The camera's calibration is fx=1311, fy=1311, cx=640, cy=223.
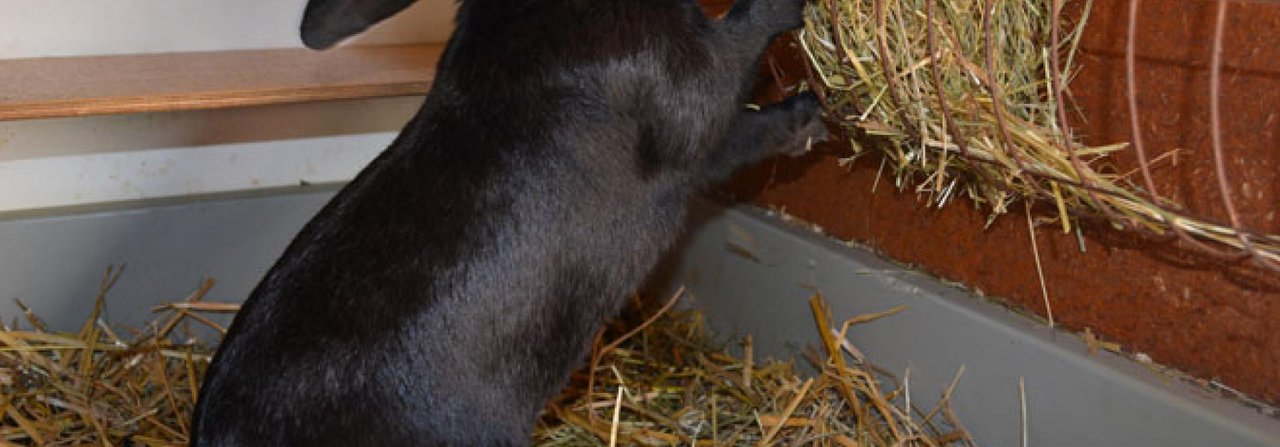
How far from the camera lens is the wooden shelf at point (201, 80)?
3020 millimetres

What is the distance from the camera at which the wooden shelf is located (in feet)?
9.91

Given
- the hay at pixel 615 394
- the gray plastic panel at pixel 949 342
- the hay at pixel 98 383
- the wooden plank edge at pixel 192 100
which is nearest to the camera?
the gray plastic panel at pixel 949 342

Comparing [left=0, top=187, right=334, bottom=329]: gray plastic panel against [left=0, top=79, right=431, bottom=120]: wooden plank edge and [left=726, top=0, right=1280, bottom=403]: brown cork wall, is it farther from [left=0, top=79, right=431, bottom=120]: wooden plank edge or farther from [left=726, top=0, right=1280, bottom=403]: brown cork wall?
[left=726, top=0, right=1280, bottom=403]: brown cork wall

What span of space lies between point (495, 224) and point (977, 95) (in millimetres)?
922

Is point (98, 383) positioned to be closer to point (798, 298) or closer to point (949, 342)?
point (798, 298)

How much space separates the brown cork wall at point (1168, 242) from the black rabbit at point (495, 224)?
0.56 meters

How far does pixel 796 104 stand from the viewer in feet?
9.08

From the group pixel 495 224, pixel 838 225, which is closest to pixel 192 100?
pixel 495 224

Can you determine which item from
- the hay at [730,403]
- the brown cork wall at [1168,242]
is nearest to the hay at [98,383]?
the hay at [730,403]

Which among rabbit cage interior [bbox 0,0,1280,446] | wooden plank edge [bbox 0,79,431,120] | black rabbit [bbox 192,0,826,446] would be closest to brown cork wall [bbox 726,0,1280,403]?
rabbit cage interior [bbox 0,0,1280,446]

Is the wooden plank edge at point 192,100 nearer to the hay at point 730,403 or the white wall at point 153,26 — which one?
the white wall at point 153,26

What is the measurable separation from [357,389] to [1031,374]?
136cm

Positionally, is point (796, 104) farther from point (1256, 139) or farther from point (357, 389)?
point (357, 389)

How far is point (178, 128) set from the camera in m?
3.82
